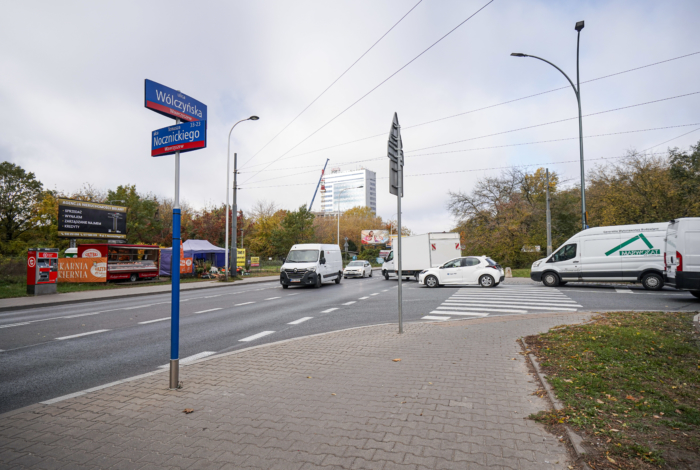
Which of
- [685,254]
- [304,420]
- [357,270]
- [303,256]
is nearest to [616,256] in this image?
[685,254]

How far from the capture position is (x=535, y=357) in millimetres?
5805

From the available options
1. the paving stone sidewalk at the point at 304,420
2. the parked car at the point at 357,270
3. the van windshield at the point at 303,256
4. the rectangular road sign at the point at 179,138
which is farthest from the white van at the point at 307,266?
the rectangular road sign at the point at 179,138

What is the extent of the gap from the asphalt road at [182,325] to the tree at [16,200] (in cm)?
3818

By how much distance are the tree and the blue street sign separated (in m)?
49.9

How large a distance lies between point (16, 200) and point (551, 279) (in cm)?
5306

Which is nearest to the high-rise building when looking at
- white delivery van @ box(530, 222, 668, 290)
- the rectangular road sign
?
white delivery van @ box(530, 222, 668, 290)

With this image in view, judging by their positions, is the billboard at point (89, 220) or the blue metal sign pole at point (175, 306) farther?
the billboard at point (89, 220)

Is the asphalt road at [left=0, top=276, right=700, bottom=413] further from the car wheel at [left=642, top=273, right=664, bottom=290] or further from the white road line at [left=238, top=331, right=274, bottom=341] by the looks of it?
the car wheel at [left=642, top=273, right=664, bottom=290]

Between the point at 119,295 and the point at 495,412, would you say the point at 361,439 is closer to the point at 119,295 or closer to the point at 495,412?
the point at 495,412

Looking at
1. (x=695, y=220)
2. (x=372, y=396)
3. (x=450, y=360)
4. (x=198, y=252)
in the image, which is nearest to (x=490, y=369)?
(x=450, y=360)

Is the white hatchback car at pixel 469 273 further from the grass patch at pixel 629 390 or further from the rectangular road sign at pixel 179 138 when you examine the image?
the rectangular road sign at pixel 179 138

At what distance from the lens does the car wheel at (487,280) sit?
19.7 m

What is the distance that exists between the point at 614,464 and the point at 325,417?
2.26 m

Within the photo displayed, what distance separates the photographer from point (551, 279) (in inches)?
771
